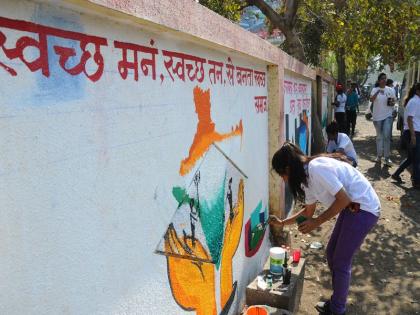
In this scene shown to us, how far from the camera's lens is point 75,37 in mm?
1286

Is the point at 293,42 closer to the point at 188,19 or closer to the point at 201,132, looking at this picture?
the point at 201,132

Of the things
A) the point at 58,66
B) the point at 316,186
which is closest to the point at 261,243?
the point at 316,186

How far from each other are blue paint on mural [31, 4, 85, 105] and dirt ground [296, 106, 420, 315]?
267 cm

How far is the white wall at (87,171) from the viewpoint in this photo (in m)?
1.07

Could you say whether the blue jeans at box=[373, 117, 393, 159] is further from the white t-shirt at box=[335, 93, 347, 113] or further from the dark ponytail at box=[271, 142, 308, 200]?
the dark ponytail at box=[271, 142, 308, 200]

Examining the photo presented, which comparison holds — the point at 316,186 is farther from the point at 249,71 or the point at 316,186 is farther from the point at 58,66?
the point at 58,66

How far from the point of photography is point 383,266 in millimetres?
4008

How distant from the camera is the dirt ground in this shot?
3.32 metres

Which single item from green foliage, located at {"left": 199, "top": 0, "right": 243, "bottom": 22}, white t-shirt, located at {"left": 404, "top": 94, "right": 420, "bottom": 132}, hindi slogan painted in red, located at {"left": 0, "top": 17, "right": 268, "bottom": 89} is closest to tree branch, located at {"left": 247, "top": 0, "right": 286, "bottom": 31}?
green foliage, located at {"left": 199, "top": 0, "right": 243, "bottom": 22}

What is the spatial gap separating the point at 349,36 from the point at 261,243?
4.94m

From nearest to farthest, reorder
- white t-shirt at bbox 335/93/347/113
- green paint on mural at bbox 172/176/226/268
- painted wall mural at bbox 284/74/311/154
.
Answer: green paint on mural at bbox 172/176/226/268
painted wall mural at bbox 284/74/311/154
white t-shirt at bbox 335/93/347/113

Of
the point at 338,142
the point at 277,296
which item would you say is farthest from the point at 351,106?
the point at 277,296

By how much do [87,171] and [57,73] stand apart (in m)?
0.33

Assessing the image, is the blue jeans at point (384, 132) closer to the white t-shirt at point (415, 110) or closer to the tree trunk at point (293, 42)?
the white t-shirt at point (415, 110)
